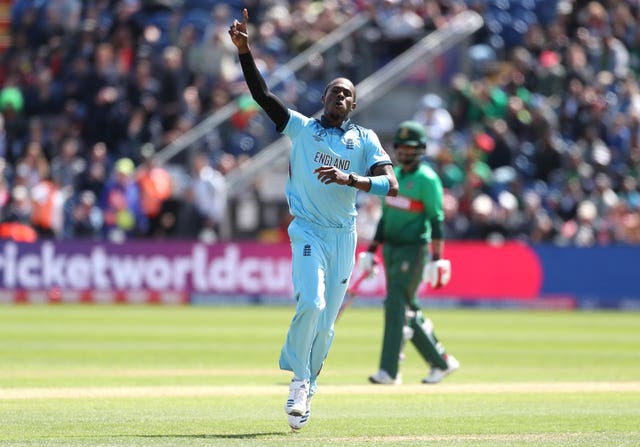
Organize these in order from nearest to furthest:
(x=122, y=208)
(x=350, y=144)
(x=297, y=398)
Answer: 1. (x=297, y=398)
2. (x=350, y=144)
3. (x=122, y=208)

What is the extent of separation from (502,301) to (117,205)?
756 centimetres

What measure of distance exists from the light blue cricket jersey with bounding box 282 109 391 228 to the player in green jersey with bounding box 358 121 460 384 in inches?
144

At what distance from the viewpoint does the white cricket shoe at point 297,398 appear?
9.99m

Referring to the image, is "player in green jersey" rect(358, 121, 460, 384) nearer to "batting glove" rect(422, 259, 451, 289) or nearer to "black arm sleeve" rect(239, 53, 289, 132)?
"batting glove" rect(422, 259, 451, 289)

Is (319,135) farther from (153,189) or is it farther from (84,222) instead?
(84,222)

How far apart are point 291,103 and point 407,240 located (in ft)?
46.7

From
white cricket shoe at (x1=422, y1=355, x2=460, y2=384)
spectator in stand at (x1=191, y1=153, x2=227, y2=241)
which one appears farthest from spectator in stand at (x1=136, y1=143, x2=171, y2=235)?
white cricket shoe at (x1=422, y1=355, x2=460, y2=384)

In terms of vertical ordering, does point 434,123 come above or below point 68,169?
above

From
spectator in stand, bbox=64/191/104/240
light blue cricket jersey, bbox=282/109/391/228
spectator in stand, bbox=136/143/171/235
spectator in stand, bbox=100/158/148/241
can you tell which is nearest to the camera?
light blue cricket jersey, bbox=282/109/391/228

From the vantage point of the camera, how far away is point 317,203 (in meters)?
10.4

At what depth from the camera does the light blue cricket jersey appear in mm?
10367

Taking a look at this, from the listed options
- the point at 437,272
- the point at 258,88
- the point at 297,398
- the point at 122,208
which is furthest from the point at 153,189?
the point at 297,398

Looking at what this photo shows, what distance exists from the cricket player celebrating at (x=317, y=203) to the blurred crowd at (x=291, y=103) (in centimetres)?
1689

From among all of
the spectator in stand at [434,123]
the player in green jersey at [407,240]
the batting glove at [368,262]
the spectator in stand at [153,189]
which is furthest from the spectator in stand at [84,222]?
the player in green jersey at [407,240]
